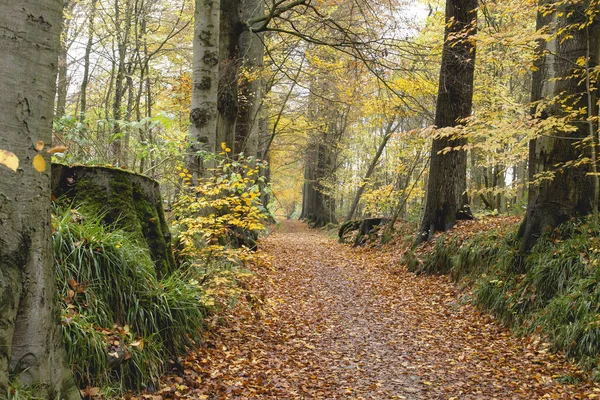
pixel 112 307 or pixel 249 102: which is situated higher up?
pixel 249 102

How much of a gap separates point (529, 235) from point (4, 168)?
21.9ft

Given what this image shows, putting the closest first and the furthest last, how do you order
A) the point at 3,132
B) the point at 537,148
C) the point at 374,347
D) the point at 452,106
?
the point at 3,132 < the point at 374,347 < the point at 537,148 < the point at 452,106

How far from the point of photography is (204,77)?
6.77m

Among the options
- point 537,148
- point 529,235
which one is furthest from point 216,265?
point 537,148

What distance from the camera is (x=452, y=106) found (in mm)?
9555

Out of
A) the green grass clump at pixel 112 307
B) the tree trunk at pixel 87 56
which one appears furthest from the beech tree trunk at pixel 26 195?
the tree trunk at pixel 87 56

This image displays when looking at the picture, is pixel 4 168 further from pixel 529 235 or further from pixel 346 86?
pixel 346 86

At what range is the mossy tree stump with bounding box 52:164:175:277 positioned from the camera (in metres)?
4.26

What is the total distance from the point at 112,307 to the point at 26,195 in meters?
1.68

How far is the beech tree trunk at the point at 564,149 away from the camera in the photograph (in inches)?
245

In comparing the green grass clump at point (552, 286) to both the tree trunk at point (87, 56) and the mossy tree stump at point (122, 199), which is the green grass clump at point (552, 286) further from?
the tree trunk at point (87, 56)

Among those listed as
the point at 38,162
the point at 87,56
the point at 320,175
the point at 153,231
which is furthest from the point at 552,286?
the point at 320,175

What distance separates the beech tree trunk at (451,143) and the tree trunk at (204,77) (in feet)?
16.2

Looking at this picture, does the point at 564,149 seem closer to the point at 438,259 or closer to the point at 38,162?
the point at 438,259
